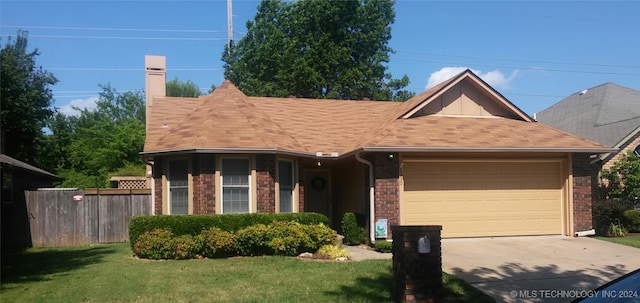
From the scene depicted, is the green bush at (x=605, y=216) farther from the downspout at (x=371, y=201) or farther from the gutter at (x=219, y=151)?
the gutter at (x=219, y=151)

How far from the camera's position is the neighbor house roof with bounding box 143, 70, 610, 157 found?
13648mm

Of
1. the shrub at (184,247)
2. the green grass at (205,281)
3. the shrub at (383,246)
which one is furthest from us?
the shrub at (383,246)

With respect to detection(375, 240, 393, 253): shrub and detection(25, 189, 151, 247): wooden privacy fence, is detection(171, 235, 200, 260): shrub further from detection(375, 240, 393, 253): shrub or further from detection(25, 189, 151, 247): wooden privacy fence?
detection(25, 189, 151, 247): wooden privacy fence

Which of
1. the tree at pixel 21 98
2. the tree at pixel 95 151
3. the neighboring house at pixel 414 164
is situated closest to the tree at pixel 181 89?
the tree at pixel 95 151

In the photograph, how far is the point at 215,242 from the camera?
467 inches

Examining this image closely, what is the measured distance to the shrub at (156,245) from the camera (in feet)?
38.7

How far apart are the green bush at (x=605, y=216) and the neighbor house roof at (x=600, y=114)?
5124mm

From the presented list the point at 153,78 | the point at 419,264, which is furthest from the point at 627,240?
the point at 153,78

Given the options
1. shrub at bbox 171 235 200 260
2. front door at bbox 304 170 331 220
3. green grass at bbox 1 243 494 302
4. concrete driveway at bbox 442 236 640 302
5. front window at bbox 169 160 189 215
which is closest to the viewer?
green grass at bbox 1 243 494 302

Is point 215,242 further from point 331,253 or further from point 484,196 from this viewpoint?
point 484,196

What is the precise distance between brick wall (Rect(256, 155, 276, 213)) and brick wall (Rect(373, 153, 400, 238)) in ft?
8.76

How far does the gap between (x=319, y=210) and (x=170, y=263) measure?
23.7 ft

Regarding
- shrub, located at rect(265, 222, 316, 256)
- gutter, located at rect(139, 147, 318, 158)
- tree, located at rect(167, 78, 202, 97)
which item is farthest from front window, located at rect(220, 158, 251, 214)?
tree, located at rect(167, 78, 202, 97)

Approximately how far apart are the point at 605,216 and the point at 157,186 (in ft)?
41.7
